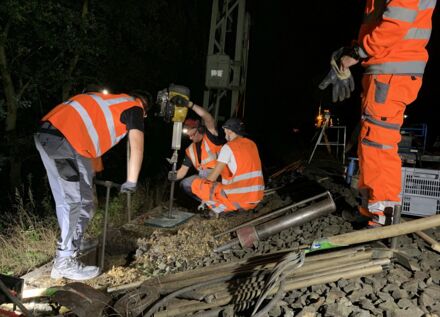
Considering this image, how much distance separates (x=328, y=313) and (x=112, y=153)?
9848mm

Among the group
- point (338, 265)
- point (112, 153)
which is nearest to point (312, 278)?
point (338, 265)

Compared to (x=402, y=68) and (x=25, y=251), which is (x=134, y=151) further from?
(x=402, y=68)

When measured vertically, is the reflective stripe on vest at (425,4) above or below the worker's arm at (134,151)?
above

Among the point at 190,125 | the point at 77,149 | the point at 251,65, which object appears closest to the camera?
the point at 77,149

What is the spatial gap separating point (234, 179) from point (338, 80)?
2.13m

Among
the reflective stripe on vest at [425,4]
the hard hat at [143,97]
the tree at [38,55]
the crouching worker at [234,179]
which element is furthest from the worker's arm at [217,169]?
the tree at [38,55]

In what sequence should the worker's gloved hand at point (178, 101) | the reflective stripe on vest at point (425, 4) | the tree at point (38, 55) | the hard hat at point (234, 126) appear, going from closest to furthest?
the reflective stripe on vest at point (425, 4), the worker's gloved hand at point (178, 101), the hard hat at point (234, 126), the tree at point (38, 55)

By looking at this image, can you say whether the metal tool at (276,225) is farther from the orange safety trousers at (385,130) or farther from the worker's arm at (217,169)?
the worker's arm at (217,169)

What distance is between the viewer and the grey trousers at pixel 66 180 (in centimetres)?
A: 349

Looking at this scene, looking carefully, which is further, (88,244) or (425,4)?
(88,244)

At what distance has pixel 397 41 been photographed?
3.05 meters

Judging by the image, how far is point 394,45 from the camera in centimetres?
309

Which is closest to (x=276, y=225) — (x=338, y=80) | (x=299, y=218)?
(x=299, y=218)

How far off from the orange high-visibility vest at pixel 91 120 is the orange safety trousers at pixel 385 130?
2.35 m
